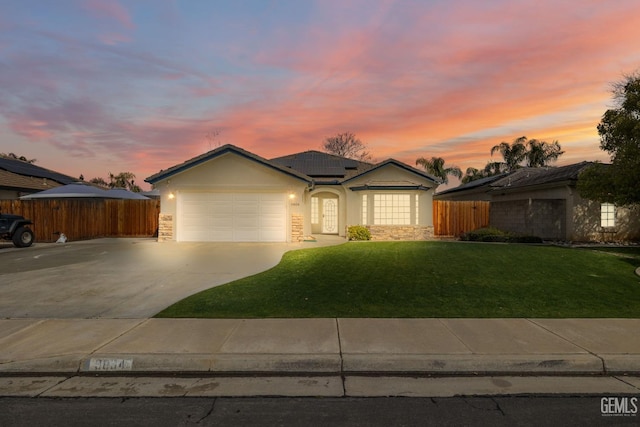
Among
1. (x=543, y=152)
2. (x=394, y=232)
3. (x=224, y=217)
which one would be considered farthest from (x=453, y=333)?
(x=543, y=152)

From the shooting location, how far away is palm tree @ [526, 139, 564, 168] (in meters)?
42.2

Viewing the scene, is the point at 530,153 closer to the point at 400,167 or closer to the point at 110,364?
the point at 400,167

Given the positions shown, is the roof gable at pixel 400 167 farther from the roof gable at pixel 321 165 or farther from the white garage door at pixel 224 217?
the white garage door at pixel 224 217

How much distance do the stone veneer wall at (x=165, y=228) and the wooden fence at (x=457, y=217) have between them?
14732 millimetres

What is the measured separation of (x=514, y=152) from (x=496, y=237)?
94.9ft

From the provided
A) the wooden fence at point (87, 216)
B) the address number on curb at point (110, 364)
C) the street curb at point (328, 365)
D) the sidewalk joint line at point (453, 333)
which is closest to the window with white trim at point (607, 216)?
the street curb at point (328, 365)

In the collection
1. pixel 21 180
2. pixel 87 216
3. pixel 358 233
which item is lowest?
pixel 358 233

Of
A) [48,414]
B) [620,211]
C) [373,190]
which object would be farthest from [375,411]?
[620,211]

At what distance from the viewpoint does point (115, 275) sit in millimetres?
10023

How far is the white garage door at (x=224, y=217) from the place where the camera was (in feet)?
57.8

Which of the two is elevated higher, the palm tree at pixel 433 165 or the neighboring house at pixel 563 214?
the palm tree at pixel 433 165

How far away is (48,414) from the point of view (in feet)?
12.0

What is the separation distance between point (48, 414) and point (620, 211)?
22.8m

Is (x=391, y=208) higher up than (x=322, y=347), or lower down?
higher up
